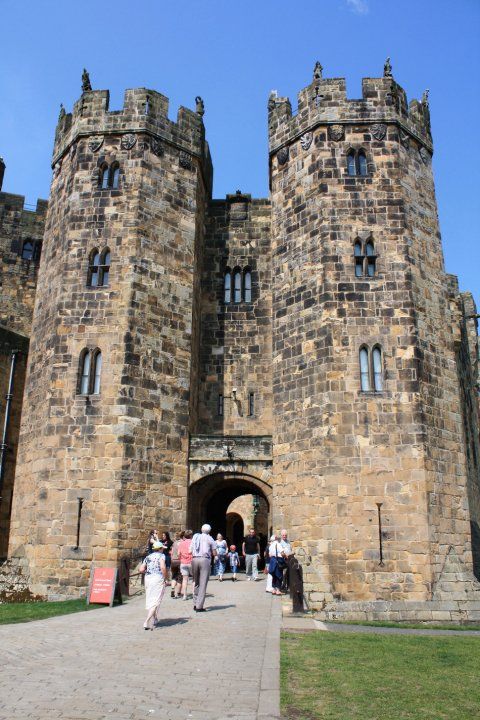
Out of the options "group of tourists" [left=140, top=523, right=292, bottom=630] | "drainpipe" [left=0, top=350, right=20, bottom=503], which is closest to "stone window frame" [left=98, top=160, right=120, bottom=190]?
"drainpipe" [left=0, top=350, right=20, bottom=503]

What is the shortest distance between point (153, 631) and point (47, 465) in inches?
326

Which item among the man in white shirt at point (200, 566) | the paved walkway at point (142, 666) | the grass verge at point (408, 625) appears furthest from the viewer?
the grass verge at point (408, 625)

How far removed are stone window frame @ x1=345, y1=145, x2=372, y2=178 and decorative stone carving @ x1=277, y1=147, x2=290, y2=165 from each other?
2148 millimetres

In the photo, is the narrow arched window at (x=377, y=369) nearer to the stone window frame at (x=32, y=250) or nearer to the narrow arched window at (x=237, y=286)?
the narrow arched window at (x=237, y=286)

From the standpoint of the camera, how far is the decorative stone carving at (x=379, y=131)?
1962cm

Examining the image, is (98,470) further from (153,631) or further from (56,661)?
(56,661)

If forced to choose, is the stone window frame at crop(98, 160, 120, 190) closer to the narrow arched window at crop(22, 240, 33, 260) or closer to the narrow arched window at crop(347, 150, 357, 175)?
the narrow arched window at crop(22, 240, 33, 260)

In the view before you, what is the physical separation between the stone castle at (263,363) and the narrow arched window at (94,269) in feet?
0.14

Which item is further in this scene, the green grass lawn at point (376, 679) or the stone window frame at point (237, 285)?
the stone window frame at point (237, 285)

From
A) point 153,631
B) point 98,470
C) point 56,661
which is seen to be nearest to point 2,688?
point 56,661

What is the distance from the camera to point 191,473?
19.3 metres

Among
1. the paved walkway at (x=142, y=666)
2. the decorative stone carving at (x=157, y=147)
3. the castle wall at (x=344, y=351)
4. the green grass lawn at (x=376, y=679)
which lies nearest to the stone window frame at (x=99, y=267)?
the decorative stone carving at (x=157, y=147)

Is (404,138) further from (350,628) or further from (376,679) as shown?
(376,679)

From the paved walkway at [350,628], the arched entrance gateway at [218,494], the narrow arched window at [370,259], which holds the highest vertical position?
the narrow arched window at [370,259]
